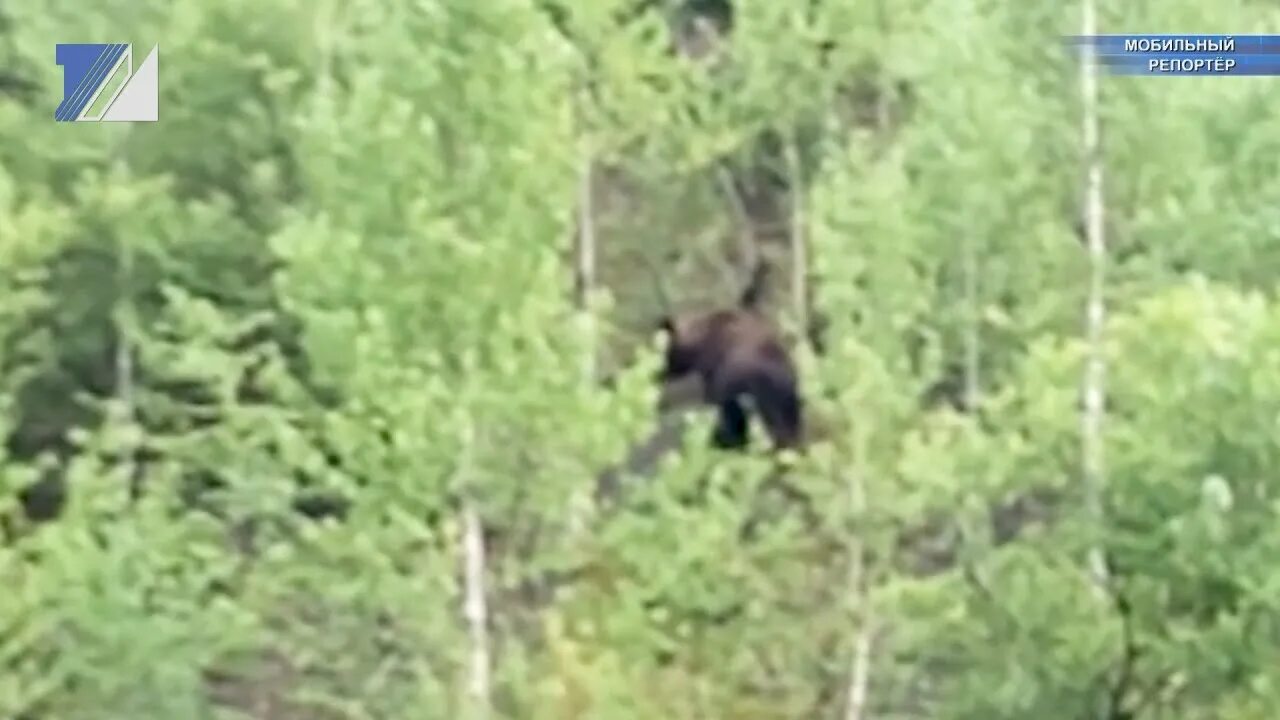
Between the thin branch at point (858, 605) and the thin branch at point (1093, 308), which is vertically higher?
the thin branch at point (1093, 308)

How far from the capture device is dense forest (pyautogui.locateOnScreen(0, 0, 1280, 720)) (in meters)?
2.54

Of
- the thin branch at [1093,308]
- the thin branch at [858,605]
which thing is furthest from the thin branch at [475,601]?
the thin branch at [1093,308]

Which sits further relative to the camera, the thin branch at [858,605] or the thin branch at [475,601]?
the thin branch at [858,605]

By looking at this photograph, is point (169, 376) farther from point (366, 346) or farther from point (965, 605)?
point (965, 605)

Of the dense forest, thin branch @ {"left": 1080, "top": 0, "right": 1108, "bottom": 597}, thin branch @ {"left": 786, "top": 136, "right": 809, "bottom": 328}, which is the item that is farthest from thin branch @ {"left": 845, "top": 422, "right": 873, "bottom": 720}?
thin branch @ {"left": 786, "top": 136, "right": 809, "bottom": 328}

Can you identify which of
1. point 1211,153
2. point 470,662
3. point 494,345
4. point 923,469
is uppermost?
point 1211,153

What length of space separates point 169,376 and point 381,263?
1.99ft

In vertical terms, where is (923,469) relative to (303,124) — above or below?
below

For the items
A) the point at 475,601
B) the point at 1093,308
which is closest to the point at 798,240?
the point at 1093,308

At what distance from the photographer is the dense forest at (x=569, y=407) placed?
254 centimetres

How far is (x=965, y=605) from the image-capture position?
8.90 feet

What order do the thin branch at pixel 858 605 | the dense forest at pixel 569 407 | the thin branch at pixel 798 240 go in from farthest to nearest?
the thin branch at pixel 798 240
the thin branch at pixel 858 605
the dense forest at pixel 569 407

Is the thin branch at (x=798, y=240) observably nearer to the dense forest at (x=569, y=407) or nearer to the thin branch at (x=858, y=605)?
the dense forest at (x=569, y=407)

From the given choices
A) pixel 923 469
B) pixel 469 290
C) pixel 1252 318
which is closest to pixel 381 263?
pixel 469 290
